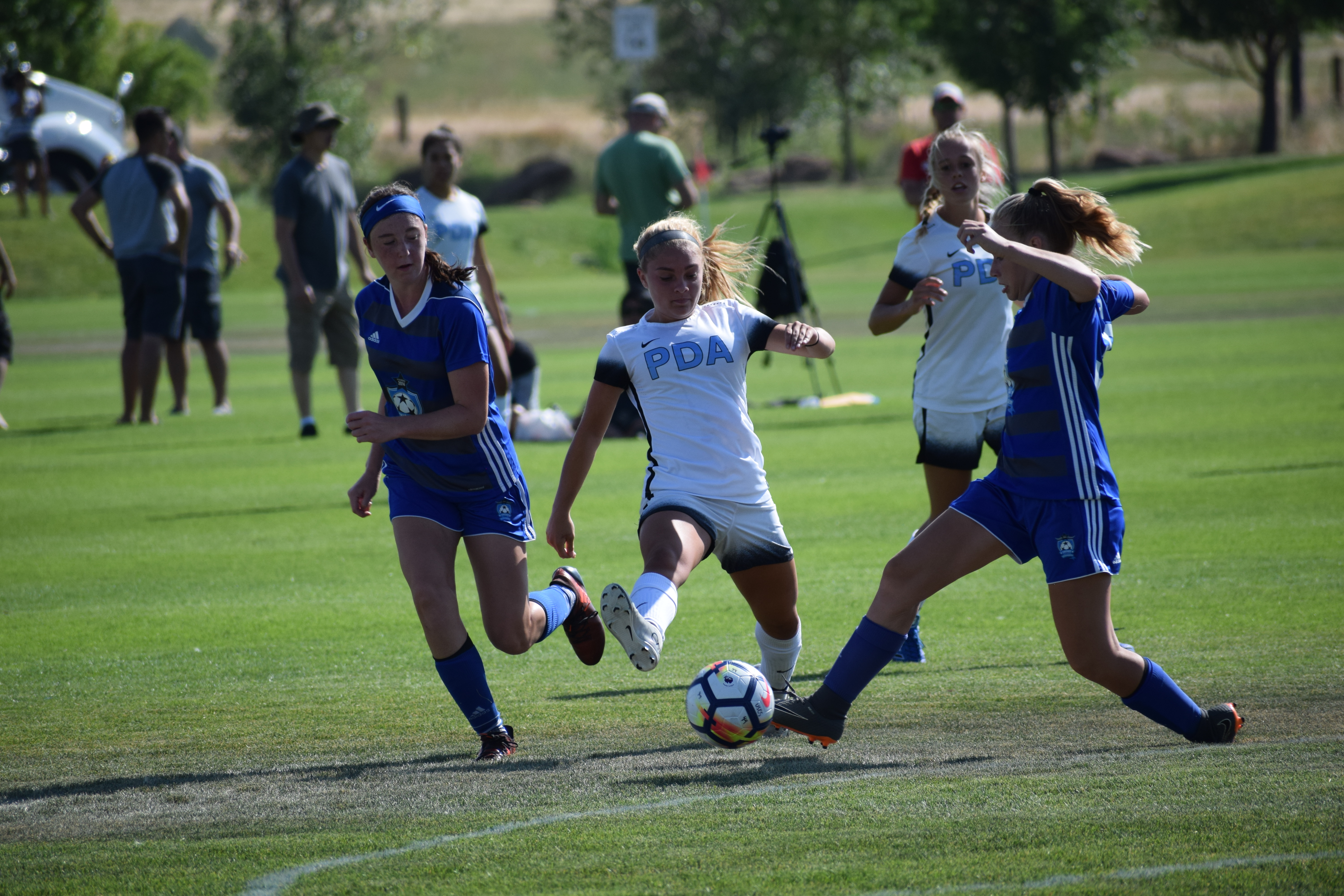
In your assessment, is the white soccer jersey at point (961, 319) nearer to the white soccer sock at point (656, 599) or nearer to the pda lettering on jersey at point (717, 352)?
the pda lettering on jersey at point (717, 352)

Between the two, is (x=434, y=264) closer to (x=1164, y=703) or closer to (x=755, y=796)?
(x=755, y=796)

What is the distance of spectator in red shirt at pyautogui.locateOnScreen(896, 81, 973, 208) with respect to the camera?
993cm

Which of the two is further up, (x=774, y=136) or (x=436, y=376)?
(x=774, y=136)

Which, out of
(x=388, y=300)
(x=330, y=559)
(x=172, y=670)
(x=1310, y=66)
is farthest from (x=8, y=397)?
(x=1310, y=66)

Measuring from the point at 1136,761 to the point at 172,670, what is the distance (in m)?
3.94

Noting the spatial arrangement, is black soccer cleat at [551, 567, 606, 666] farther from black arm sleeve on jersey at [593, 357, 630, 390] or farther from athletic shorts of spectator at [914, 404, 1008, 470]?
athletic shorts of spectator at [914, 404, 1008, 470]

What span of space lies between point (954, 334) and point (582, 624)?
1.97 meters

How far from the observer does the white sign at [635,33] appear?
82.1ft

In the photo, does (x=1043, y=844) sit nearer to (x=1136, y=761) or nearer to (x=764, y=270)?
(x=1136, y=761)

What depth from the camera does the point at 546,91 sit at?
125 meters

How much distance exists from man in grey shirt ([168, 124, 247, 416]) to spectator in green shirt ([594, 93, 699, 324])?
393 cm

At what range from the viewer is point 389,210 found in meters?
5.00

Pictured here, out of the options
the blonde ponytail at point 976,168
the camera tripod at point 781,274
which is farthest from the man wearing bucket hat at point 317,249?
the blonde ponytail at point 976,168

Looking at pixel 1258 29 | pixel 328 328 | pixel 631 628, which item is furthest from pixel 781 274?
pixel 1258 29
